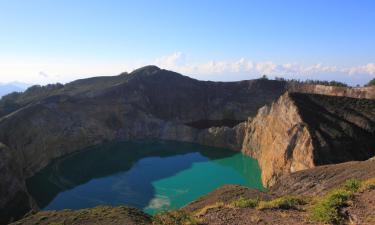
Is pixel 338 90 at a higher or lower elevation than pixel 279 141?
higher

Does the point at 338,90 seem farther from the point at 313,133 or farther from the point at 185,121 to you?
the point at 313,133

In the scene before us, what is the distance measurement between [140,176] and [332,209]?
A: 3807 centimetres

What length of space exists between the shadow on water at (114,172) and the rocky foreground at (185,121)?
272 centimetres

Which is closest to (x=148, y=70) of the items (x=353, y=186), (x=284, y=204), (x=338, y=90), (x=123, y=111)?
(x=123, y=111)

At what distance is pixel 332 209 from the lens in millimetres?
13133

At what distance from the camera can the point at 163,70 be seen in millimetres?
87750

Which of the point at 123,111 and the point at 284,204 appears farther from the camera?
the point at 123,111

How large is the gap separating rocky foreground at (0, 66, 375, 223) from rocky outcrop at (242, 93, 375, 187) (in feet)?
0.38

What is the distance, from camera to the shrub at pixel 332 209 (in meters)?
13.0

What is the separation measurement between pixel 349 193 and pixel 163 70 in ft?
247

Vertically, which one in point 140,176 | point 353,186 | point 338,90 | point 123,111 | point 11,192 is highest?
point 338,90

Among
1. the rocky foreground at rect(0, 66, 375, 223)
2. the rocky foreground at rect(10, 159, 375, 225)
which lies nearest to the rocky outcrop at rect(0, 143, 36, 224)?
the rocky foreground at rect(0, 66, 375, 223)

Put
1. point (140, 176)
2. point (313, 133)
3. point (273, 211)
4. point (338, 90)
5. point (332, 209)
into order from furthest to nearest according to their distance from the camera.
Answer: point (338, 90)
point (140, 176)
point (313, 133)
point (273, 211)
point (332, 209)

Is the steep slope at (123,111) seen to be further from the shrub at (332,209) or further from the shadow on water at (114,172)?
the shrub at (332,209)
